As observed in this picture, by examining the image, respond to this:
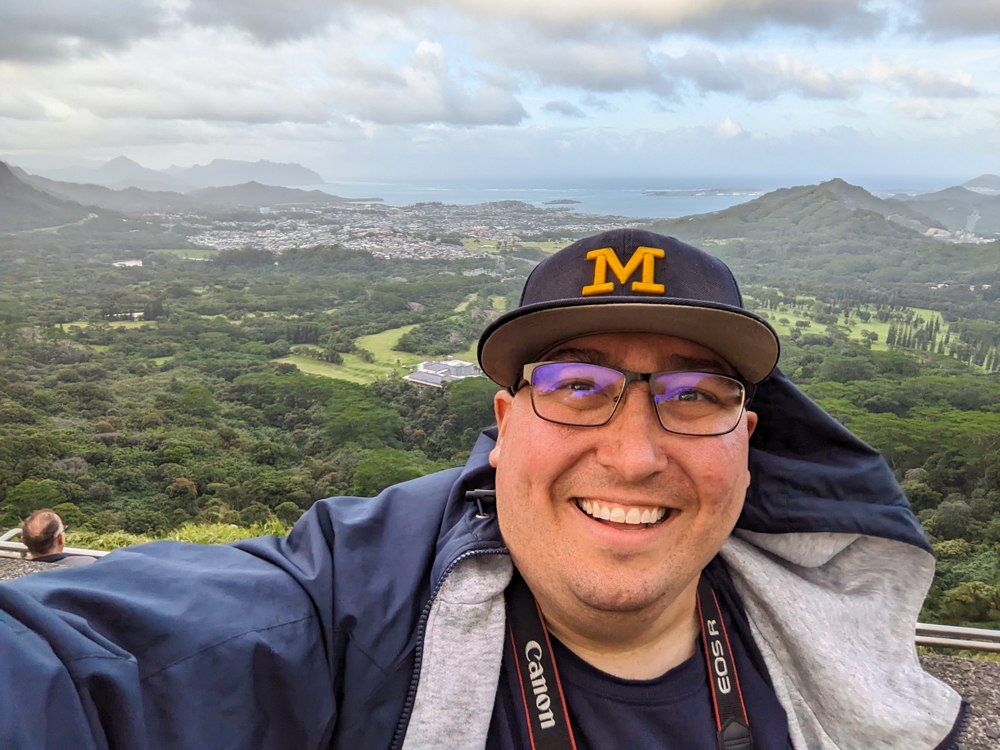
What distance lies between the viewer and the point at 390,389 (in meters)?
22.9

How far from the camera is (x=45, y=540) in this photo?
376cm

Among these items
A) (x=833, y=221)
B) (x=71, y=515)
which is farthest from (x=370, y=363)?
(x=833, y=221)

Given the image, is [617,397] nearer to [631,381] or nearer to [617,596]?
[631,381]

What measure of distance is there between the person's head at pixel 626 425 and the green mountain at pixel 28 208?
68.0 m

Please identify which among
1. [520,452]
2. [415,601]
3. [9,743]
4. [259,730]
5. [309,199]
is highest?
[309,199]

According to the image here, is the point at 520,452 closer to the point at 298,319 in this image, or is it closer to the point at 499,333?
the point at 499,333

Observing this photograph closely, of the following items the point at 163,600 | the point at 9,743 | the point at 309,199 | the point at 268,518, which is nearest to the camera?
the point at 9,743

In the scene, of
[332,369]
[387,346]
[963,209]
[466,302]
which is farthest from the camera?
[466,302]

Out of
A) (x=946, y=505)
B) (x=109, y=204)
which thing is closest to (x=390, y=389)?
(x=946, y=505)

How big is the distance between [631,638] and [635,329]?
65cm

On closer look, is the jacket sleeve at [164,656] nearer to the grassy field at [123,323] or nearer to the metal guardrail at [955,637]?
the metal guardrail at [955,637]

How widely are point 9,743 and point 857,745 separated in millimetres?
1609

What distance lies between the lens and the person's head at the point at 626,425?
1104mm

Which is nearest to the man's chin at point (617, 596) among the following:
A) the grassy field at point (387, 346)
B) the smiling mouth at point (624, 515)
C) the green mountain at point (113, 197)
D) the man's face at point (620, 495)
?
the man's face at point (620, 495)
